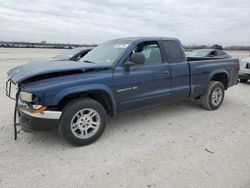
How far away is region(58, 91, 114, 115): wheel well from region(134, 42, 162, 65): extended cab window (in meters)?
1.16

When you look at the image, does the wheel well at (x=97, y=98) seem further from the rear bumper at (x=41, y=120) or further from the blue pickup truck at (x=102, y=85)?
the rear bumper at (x=41, y=120)

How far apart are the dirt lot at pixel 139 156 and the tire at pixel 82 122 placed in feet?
0.56

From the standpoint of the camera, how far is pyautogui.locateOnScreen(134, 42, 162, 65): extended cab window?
4422mm

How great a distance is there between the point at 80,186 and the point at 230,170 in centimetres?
203

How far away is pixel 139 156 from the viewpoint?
3332 mm

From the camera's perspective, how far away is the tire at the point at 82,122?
3424 mm

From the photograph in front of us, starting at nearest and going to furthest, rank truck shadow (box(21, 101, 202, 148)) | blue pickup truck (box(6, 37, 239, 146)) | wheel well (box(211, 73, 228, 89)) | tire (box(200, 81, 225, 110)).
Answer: blue pickup truck (box(6, 37, 239, 146)), truck shadow (box(21, 101, 202, 148)), tire (box(200, 81, 225, 110)), wheel well (box(211, 73, 228, 89))

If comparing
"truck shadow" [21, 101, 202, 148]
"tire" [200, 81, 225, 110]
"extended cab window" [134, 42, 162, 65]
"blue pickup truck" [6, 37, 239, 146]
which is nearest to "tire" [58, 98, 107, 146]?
"blue pickup truck" [6, 37, 239, 146]

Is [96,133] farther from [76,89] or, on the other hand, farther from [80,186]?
[80,186]

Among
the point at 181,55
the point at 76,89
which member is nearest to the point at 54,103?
the point at 76,89

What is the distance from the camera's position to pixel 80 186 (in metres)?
2.63

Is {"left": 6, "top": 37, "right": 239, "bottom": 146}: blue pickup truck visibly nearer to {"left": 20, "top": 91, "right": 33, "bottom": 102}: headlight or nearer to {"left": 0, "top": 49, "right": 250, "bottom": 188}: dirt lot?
{"left": 20, "top": 91, "right": 33, "bottom": 102}: headlight

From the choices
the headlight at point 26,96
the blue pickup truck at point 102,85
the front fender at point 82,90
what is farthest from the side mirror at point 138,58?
the headlight at point 26,96

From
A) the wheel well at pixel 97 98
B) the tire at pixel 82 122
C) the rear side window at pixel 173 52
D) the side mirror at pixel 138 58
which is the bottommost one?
the tire at pixel 82 122
